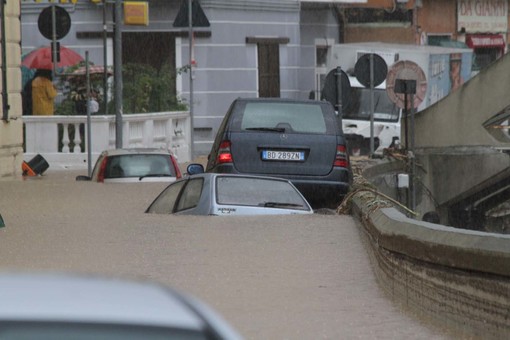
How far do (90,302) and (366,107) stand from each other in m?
36.9

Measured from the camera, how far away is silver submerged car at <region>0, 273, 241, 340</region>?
372 cm

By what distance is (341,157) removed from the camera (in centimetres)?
2023

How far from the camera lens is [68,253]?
578 inches

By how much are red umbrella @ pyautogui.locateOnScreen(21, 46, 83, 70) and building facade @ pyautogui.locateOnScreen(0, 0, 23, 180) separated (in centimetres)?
780

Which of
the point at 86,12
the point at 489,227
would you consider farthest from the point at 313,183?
the point at 86,12

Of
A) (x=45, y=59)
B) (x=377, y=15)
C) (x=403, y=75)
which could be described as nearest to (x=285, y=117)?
(x=403, y=75)

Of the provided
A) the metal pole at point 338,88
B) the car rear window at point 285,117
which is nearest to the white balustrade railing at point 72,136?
the metal pole at point 338,88

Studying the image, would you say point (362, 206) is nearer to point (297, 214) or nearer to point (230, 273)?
point (297, 214)

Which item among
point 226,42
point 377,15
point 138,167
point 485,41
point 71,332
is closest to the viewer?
point 71,332

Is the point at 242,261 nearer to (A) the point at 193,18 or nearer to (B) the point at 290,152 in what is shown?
(B) the point at 290,152

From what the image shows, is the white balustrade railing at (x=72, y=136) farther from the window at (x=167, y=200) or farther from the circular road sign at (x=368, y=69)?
the window at (x=167, y=200)

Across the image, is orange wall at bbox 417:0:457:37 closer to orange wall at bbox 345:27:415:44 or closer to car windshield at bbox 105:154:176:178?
orange wall at bbox 345:27:415:44

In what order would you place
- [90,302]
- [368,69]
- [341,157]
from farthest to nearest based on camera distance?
1. [368,69]
2. [341,157]
3. [90,302]

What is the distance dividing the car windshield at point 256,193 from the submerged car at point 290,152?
2.53 metres
